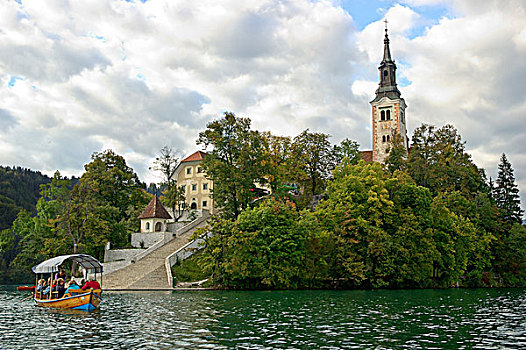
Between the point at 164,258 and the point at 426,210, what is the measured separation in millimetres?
28754

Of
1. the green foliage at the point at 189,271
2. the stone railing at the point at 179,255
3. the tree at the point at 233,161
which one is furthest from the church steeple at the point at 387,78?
the green foliage at the point at 189,271

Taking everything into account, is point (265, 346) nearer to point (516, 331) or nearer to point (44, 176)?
point (516, 331)

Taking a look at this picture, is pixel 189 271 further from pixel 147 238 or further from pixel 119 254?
pixel 147 238

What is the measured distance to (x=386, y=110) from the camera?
85375mm

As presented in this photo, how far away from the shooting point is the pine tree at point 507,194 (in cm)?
6481

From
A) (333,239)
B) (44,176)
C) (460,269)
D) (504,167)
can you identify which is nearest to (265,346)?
(333,239)

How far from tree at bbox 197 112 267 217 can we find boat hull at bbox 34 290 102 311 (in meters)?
27.1

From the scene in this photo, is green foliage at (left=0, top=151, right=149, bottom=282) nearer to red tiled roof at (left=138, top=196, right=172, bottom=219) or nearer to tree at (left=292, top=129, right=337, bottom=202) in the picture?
red tiled roof at (left=138, top=196, right=172, bottom=219)

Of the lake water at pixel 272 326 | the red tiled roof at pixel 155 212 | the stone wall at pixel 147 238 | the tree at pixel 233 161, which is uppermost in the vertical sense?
the tree at pixel 233 161

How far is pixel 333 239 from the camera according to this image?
1813 inches

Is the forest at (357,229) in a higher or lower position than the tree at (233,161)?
lower

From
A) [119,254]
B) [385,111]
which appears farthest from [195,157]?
[385,111]

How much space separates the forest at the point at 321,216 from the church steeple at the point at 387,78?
1380 cm

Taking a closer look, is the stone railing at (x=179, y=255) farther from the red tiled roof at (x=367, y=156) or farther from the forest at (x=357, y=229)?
the red tiled roof at (x=367, y=156)
